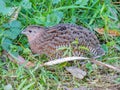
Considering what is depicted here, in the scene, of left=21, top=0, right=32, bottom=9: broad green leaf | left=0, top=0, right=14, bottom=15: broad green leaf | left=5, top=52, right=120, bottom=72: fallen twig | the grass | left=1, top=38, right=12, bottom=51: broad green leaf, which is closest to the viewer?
the grass

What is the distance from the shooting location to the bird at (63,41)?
5297 millimetres

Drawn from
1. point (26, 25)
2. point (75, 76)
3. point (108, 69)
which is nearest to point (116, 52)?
point (108, 69)

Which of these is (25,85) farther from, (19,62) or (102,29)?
(102,29)

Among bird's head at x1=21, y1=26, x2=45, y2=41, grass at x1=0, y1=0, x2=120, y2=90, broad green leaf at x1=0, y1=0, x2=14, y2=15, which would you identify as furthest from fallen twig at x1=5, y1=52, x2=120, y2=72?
broad green leaf at x1=0, y1=0, x2=14, y2=15

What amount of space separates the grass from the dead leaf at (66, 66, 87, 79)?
0.14 ft

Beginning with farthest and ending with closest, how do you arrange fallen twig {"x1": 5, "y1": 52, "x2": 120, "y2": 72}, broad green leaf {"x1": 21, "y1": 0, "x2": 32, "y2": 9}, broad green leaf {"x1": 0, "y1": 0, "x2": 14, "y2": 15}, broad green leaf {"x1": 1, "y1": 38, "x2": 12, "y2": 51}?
broad green leaf {"x1": 21, "y1": 0, "x2": 32, "y2": 9}, broad green leaf {"x1": 0, "y1": 0, "x2": 14, "y2": 15}, broad green leaf {"x1": 1, "y1": 38, "x2": 12, "y2": 51}, fallen twig {"x1": 5, "y1": 52, "x2": 120, "y2": 72}

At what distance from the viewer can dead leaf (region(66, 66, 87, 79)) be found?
200 inches

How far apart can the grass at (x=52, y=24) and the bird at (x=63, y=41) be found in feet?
0.36

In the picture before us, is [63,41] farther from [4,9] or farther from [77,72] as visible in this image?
[4,9]

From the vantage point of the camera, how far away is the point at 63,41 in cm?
530

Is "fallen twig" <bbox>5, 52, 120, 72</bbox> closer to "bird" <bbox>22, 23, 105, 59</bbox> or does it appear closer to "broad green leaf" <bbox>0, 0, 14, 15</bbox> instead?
"bird" <bbox>22, 23, 105, 59</bbox>

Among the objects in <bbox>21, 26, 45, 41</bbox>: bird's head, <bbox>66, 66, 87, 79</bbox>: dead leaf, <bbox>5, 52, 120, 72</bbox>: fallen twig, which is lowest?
<bbox>66, 66, 87, 79</bbox>: dead leaf

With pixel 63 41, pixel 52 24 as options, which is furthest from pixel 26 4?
pixel 63 41

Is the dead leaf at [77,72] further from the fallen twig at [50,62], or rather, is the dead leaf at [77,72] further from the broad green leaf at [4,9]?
the broad green leaf at [4,9]
